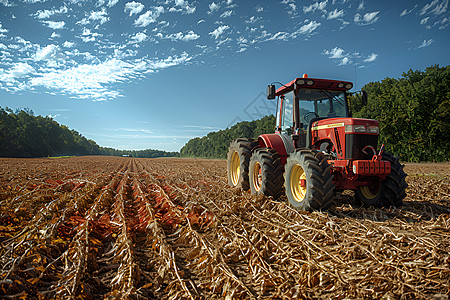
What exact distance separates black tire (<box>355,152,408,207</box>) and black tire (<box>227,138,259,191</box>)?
125 inches

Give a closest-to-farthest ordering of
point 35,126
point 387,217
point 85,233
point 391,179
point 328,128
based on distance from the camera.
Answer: point 85,233, point 387,217, point 391,179, point 328,128, point 35,126

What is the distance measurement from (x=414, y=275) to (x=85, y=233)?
430cm

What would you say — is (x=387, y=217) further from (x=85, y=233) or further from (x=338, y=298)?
(x=85, y=233)

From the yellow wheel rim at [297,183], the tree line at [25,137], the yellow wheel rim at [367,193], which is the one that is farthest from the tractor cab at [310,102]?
the tree line at [25,137]

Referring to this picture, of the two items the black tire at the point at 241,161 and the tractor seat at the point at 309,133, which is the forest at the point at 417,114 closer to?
the black tire at the point at 241,161

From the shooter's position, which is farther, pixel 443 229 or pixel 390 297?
pixel 443 229

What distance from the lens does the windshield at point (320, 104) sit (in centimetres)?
680

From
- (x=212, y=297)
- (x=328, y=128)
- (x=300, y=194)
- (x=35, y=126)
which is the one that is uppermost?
(x=35, y=126)

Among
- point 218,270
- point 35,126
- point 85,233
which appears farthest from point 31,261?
point 35,126

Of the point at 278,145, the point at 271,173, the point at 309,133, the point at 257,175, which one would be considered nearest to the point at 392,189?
the point at 309,133

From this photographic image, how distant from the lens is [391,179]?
17.7 feet

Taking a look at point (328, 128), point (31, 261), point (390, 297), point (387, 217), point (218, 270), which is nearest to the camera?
point (390, 297)

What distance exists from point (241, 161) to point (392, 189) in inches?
147

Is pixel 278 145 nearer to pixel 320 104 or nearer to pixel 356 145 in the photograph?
pixel 320 104
